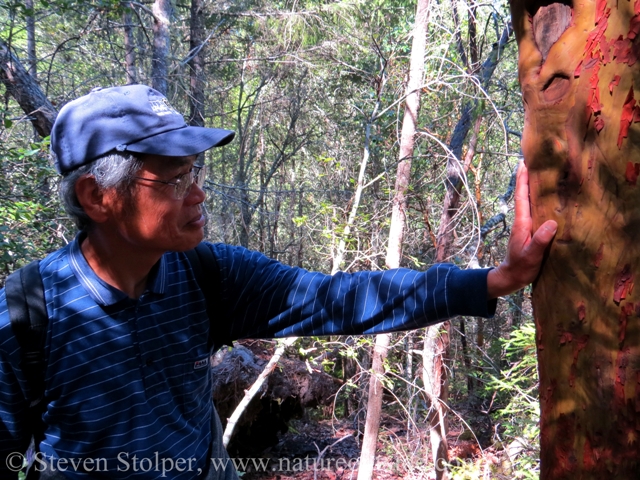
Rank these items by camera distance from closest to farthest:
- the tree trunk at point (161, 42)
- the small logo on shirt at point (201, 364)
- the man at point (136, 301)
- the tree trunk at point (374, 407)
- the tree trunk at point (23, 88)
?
the man at point (136, 301) → the small logo on shirt at point (201, 364) → the tree trunk at point (374, 407) → the tree trunk at point (23, 88) → the tree trunk at point (161, 42)

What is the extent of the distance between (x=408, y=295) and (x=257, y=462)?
5783mm

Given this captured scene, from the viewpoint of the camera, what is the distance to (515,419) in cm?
418

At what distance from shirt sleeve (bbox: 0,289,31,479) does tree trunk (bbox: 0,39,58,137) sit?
5152 millimetres

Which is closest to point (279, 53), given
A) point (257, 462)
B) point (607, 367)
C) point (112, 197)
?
point (257, 462)

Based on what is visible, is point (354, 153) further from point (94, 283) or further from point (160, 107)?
point (94, 283)

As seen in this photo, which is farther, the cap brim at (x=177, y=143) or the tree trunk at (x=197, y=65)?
the tree trunk at (x=197, y=65)

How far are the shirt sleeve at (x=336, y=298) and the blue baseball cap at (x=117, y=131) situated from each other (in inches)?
16.3

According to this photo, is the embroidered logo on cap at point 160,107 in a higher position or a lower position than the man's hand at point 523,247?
higher

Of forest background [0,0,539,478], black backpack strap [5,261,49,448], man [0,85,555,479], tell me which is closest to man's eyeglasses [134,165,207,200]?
man [0,85,555,479]

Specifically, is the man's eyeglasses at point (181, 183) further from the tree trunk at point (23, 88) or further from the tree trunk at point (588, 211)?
the tree trunk at point (23, 88)

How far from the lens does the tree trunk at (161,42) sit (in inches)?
294

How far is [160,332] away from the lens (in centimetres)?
143

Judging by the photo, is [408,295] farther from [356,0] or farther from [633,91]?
[356,0]

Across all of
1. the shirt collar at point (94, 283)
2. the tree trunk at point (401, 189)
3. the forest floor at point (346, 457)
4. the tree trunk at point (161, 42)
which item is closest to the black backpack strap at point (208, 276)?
the shirt collar at point (94, 283)
